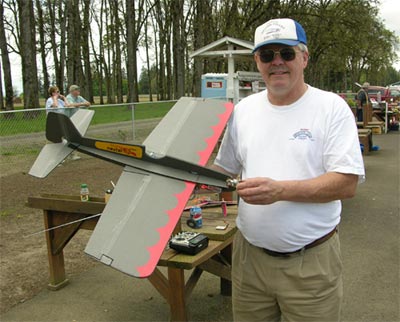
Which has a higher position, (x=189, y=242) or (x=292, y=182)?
(x=292, y=182)

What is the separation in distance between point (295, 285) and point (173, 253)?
121cm

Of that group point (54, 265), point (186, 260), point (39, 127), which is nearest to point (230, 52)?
point (39, 127)

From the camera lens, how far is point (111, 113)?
11.9 metres

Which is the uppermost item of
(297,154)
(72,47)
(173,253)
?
(72,47)

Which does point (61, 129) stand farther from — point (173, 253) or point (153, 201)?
point (173, 253)

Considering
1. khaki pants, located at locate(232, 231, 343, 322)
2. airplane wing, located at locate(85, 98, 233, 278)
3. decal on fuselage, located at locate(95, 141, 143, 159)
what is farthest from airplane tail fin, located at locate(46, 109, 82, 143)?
khaki pants, located at locate(232, 231, 343, 322)

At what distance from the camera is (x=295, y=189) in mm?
1837

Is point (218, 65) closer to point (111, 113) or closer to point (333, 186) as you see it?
point (111, 113)

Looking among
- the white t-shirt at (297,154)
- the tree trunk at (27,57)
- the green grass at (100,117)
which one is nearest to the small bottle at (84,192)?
the white t-shirt at (297,154)

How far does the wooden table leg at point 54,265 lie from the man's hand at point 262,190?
2750 mm

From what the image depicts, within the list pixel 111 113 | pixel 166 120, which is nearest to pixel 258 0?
pixel 111 113

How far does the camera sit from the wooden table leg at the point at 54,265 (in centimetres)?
407

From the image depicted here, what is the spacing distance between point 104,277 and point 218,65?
2562 cm

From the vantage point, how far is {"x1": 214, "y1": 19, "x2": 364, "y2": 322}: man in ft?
6.10
